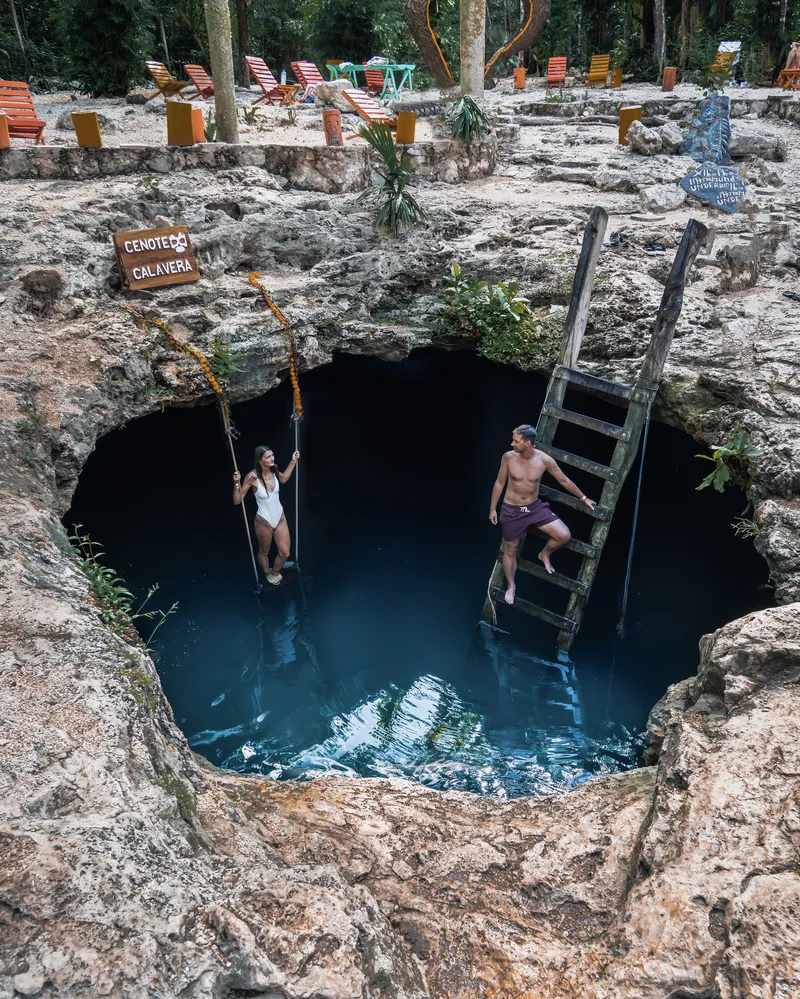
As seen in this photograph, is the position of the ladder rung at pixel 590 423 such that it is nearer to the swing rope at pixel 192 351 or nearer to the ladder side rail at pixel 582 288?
the ladder side rail at pixel 582 288

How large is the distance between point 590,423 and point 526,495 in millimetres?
883

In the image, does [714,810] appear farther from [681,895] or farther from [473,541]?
[473,541]

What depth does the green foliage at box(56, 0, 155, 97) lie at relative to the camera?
14312mm

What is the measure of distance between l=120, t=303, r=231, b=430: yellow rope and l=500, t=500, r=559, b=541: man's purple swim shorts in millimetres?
2806

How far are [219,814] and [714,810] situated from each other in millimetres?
2235

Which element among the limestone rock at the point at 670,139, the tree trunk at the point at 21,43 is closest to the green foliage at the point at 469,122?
the limestone rock at the point at 670,139

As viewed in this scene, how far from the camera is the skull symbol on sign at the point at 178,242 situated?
7008 millimetres

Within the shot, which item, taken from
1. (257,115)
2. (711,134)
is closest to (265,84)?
(257,115)

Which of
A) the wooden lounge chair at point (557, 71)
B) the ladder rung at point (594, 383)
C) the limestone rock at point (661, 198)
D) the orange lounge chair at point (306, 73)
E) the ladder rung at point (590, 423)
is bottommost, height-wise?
the ladder rung at point (590, 423)

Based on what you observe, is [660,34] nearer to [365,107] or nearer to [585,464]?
[365,107]

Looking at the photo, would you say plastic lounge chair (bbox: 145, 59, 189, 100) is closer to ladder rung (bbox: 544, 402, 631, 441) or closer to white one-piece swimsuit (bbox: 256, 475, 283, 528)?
white one-piece swimsuit (bbox: 256, 475, 283, 528)

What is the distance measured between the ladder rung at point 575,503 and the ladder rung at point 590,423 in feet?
1.21

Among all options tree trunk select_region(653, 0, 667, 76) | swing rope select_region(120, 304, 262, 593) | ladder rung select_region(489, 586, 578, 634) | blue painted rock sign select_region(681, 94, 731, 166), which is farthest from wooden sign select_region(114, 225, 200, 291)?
tree trunk select_region(653, 0, 667, 76)

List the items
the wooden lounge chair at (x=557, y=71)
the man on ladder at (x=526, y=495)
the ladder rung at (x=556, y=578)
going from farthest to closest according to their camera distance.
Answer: the wooden lounge chair at (x=557, y=71) < the ladder rung at (x=556, y=578) < the man on ladder at (x=526, y=495)
